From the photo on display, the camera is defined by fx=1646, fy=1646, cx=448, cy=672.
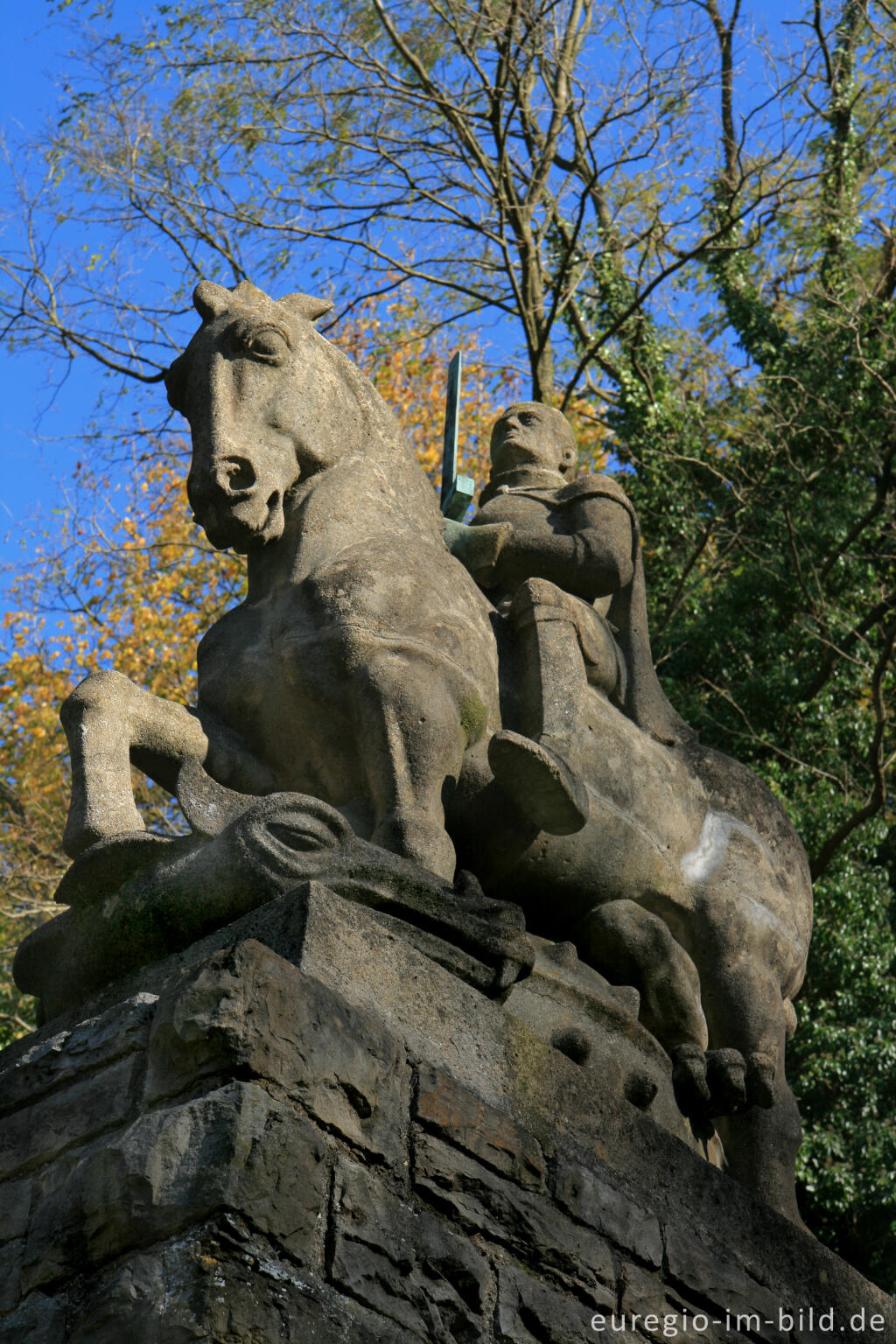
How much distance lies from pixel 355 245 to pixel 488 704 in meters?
9.55

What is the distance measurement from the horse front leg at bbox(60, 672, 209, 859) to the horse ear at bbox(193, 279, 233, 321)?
1085 mm

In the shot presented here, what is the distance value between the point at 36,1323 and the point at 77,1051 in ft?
1.96

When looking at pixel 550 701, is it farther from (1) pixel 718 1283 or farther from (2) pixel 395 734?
(1) pixel 718 1283

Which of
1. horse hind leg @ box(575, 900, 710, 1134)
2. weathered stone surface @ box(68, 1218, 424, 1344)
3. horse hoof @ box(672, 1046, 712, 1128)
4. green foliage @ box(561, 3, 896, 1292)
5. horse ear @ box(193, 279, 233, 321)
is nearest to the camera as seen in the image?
weathered stone surface @ box(68, 1218, 424, 1344)

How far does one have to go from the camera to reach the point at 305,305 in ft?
15.3

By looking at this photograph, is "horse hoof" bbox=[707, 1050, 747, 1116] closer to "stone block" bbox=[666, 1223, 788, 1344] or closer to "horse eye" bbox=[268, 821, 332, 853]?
"stone block" bbox=[666, 1223, 788, 1344]

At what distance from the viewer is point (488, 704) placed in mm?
4121

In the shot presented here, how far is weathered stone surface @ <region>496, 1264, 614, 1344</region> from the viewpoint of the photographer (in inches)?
113

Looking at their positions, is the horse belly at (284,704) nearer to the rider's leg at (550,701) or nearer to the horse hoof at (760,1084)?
the rider's leg at (550,701)

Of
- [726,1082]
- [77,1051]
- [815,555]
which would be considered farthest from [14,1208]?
[815,555]

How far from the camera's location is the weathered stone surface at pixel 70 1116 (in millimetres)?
2877

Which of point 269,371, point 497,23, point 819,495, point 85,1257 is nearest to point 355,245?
point 497,23

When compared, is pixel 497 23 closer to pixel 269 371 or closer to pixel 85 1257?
pixel 269 371

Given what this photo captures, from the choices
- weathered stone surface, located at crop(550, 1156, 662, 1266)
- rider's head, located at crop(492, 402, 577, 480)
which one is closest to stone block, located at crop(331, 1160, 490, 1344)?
weathered stone surface, located at crop(550, 1156, 662, 1266)
